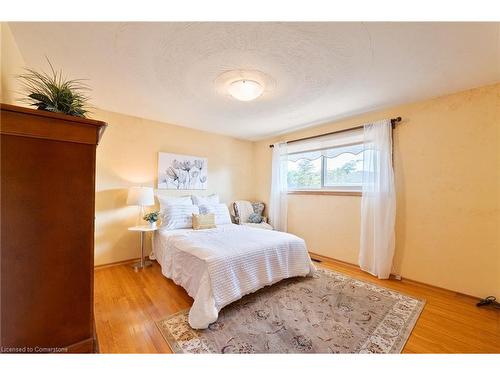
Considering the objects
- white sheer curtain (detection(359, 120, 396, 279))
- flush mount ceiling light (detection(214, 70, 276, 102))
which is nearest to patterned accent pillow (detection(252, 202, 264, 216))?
white sheer curtain (detection(359, 120, 396, 279))

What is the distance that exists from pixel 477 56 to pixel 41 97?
116 inches

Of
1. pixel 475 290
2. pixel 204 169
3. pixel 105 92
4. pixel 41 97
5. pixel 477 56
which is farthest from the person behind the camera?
pixel 204 169

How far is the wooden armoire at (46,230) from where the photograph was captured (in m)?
0.80

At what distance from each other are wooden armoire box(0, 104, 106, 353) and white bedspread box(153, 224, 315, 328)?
0.84m

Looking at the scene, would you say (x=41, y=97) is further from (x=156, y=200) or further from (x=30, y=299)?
(x=156, y=200)

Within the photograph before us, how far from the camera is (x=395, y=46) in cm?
153

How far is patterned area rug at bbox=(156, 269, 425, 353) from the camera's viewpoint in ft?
4.69

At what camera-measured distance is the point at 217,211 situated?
3.33 m

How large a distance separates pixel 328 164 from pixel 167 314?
300cm

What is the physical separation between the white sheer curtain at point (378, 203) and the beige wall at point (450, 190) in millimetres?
131

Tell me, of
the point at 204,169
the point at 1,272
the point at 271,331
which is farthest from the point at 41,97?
the point at 204,169

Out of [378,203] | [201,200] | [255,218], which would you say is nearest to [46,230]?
A: [201,200]

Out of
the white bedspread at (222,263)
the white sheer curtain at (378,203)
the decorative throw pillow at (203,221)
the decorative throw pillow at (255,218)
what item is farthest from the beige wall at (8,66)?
the white sheer curtain at (378,203)

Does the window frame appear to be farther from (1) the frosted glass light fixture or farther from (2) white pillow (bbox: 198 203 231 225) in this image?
(1) the frosted glass light fixture
